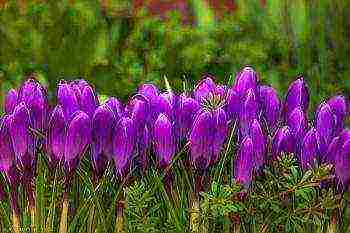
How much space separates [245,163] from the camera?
1787 millimetres

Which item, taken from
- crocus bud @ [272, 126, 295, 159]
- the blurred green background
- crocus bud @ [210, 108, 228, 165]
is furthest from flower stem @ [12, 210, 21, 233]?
the blurred green background

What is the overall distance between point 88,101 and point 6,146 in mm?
171

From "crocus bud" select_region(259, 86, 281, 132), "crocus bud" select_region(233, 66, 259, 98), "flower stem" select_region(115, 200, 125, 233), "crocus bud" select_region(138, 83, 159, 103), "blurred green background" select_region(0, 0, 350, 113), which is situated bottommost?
"flower stem" select_region(115, 200, 125, 233)

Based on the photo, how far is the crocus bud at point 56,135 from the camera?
70.8 inches

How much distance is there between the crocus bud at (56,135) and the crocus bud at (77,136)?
1 cm

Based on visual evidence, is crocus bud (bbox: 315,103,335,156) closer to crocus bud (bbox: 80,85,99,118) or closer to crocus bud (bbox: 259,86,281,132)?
crocus bud (bbox: 259,86,281,132)

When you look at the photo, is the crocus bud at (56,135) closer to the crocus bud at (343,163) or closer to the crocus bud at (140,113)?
the crocus bud at (140,113)

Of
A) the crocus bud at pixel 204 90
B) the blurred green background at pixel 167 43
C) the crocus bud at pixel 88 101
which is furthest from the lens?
the blurred green background at pixel 167 43

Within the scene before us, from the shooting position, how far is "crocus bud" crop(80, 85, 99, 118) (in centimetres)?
189

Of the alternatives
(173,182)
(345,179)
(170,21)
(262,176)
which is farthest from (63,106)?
(170,21)

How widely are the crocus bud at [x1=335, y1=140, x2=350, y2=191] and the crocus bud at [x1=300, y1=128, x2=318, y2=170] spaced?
42 mm

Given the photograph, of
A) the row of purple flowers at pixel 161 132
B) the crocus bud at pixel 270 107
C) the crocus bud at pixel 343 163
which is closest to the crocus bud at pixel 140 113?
the row of purple flowers at pixel 161 132

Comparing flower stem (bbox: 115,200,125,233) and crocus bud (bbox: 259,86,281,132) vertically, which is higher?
crocus bud (bbox: 259,86,281,132)

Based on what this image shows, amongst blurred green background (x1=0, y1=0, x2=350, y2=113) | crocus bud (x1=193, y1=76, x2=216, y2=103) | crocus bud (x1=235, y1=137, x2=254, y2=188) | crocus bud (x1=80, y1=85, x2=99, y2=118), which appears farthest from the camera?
blurred green background (x1=0, y1=0, x2=350, y2=113)
